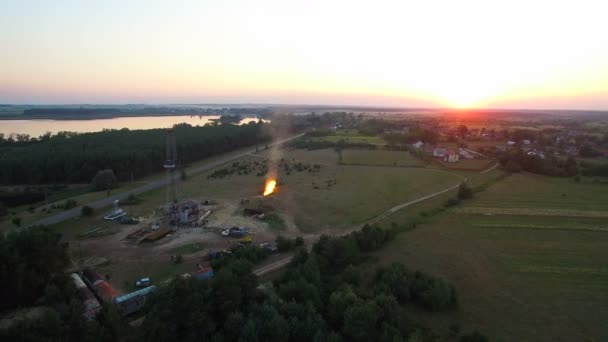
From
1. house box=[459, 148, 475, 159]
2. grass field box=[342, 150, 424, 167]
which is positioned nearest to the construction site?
grass field box=[342, 150, 424, 167]

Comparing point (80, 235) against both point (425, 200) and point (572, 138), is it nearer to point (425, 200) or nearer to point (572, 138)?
point (425, 200)

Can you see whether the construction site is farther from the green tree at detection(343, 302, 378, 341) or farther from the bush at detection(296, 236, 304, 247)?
the green tree at detection(343, 302, 378, 341)

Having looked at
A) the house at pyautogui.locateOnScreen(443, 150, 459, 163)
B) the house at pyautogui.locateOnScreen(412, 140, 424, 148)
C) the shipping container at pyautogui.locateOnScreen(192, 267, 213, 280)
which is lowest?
the shipping container at pyautogui.locateOnScreen(192, 267, 213, 280)

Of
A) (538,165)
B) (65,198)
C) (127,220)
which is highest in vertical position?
(538,165)

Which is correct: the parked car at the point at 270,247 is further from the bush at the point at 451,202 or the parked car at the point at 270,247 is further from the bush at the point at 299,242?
the bush at the point at 451,202

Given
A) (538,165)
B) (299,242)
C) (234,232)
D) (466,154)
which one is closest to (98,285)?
(234,232)

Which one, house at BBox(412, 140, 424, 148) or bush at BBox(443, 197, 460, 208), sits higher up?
house at BBox(412, 140, 424, 148)

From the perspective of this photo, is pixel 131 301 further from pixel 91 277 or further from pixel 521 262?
pixel 521 262
